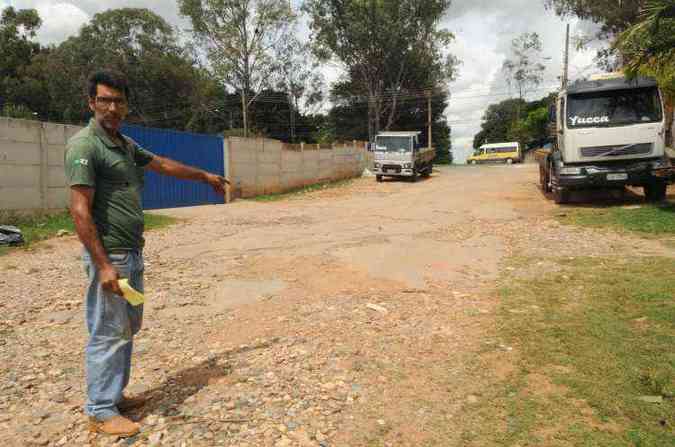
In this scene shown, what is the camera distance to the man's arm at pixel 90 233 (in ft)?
7.59

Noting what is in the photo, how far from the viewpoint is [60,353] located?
368 cm

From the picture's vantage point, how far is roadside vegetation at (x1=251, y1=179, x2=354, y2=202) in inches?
672

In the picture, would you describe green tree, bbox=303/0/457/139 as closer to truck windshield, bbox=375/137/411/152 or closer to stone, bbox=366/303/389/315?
truck windshield, bbox=375/137/411/152

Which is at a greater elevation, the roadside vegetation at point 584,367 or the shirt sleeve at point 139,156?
the shirt sleeve at point 139,156

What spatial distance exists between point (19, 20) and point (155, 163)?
40.6 meters

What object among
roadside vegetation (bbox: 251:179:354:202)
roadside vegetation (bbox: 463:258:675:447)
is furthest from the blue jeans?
roadside vegetation (bbox: 251:179:354:202)

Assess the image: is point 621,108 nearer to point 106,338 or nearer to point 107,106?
point 107,106

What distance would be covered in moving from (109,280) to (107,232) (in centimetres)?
26

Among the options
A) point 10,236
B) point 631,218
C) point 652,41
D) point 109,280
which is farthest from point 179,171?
point 652,41

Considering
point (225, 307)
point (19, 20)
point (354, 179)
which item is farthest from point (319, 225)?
point (19, 20)

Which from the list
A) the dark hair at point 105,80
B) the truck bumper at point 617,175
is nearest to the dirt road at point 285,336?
the dark hair at point 105,80

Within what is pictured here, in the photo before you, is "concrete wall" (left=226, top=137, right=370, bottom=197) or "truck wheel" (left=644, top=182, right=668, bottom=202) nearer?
"truck wheel" (left=644, top=182, right=668, bottom=202)

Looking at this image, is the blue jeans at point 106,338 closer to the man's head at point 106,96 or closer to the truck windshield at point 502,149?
the man's head at point 106,96

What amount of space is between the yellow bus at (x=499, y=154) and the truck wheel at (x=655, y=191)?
26.0 metres
